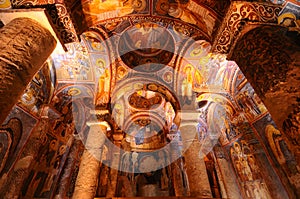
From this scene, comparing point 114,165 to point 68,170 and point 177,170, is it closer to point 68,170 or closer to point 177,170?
point 68,170

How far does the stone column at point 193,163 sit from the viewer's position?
15.0 ft

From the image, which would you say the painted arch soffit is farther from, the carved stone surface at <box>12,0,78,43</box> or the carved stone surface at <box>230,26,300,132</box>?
the carved stone surface at <box>230,26,300,132</box>

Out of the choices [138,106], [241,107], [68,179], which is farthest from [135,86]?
[68,179]

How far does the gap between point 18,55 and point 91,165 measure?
3.90 m

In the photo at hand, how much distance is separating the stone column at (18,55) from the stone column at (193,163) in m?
4.55

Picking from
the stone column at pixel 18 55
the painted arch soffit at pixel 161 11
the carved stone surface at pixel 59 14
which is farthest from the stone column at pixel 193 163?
the stone column at pixel 18 55

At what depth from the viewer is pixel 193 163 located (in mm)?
5043

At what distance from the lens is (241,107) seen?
5.93 m

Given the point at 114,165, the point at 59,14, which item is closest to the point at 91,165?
the point at 114,165

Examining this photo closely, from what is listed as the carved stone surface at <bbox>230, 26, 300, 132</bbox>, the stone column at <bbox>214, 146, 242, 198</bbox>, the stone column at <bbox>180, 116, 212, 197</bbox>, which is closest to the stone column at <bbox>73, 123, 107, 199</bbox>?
the stone column at <bbox>180, 116, 212, 197</bbox>

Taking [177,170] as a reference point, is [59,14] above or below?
above

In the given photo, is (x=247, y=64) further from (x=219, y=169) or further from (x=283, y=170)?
(x=219, y=169)

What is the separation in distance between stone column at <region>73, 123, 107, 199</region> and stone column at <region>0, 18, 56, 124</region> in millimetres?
3470

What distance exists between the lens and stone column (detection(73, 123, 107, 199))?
14.9 feet
